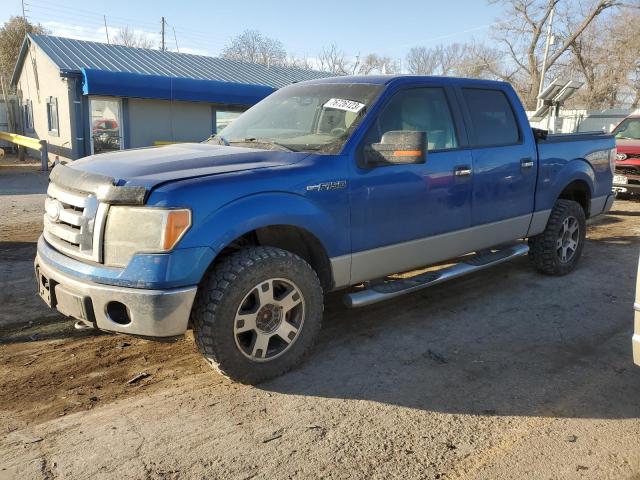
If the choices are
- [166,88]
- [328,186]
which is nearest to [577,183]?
[328,186]

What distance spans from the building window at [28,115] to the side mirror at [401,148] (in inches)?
938

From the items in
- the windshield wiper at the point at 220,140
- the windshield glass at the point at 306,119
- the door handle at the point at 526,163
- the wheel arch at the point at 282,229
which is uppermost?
the windshield glass at the point at 306,119

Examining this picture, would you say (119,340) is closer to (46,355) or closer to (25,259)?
(46,355)

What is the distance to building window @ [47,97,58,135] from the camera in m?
19.4

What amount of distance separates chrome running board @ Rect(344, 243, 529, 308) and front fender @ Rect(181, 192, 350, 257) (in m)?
0.40

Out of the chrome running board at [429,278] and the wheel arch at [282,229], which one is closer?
the wheel arch at [282,229]

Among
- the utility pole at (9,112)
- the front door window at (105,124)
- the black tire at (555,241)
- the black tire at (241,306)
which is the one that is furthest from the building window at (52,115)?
the black tire at (241,306)

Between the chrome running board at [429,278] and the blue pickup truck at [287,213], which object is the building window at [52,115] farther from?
the chrome running board at [429,278]

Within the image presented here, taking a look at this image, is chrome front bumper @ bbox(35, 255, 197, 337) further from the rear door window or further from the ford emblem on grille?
the rear door window

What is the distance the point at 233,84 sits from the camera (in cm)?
1934

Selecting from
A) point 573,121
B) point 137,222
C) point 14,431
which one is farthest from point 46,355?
point 573,121

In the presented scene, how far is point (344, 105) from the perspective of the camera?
4.22 meters

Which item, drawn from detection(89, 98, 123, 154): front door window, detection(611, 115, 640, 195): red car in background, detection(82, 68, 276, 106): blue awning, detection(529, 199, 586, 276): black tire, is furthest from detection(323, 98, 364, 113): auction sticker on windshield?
detection(89, 98, 123, 154): front door window

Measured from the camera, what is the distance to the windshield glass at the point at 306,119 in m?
4.05
